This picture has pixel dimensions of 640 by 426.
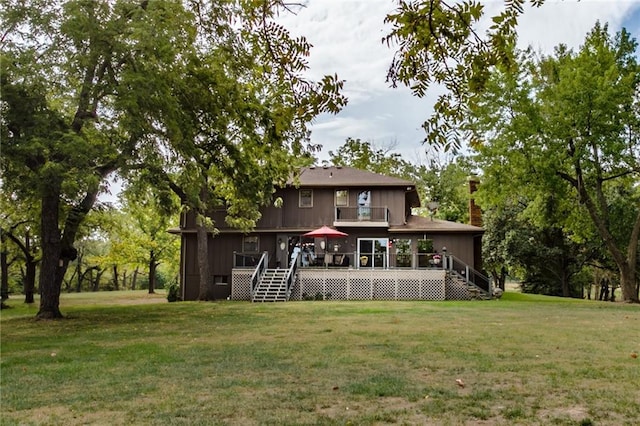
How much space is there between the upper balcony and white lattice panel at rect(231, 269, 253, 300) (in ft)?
17.1

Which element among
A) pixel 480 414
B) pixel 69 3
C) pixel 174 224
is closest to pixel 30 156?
pixel 69 3

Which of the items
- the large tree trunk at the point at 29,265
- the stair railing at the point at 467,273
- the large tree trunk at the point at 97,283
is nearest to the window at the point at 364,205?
the stair railing at the point at 467,273

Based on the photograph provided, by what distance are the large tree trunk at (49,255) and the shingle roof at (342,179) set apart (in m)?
Result: 12.9

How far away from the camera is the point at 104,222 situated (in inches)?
998

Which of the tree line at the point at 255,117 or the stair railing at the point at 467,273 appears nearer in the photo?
the tree line at the point at 255,117

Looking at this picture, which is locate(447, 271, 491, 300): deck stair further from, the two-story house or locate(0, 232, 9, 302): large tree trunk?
locate(0, 232, 9, 302): large tree trunk

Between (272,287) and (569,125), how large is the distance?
14.9m

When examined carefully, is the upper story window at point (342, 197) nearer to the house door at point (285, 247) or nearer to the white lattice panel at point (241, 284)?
the house door at point (285, 247)

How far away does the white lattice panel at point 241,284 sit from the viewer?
82.9ft

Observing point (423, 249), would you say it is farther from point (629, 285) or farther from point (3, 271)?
point (3, 271)

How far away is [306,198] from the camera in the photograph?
91.9 feet

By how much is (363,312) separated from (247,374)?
1017 centimetres

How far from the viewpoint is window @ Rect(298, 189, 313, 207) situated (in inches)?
1098

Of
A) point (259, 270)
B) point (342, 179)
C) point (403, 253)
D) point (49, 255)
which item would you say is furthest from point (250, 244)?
point (49, 255)
